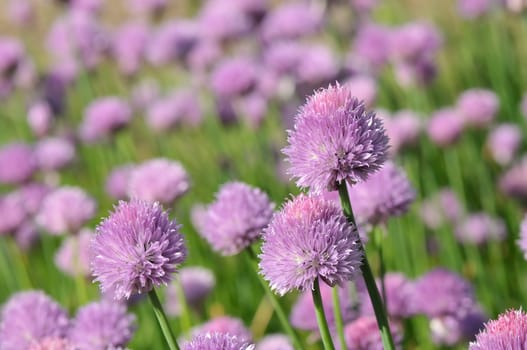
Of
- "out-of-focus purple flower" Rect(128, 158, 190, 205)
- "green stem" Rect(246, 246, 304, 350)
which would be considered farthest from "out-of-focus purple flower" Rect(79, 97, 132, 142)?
"green stem" Rect(246, 246, 304, 350)

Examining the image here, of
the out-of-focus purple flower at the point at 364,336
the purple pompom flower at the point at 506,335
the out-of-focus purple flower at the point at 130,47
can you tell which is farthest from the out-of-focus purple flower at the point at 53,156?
the purple pompom flower at the point at 506,335

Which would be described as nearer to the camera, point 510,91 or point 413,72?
point 413,72

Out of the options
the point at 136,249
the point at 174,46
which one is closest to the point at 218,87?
the point at 174,46

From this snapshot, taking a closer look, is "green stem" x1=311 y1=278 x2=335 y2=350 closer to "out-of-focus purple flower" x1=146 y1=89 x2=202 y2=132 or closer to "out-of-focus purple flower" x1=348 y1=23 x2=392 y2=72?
"out-of-focus purple flower" x1=348 y1=23 x2=392 y2=72

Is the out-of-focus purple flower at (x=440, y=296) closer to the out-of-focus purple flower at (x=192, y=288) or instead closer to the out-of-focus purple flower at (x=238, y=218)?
the out-of-focus purple flower at (x=238, y=218)

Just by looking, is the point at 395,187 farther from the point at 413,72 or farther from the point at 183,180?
the point at 413,72
